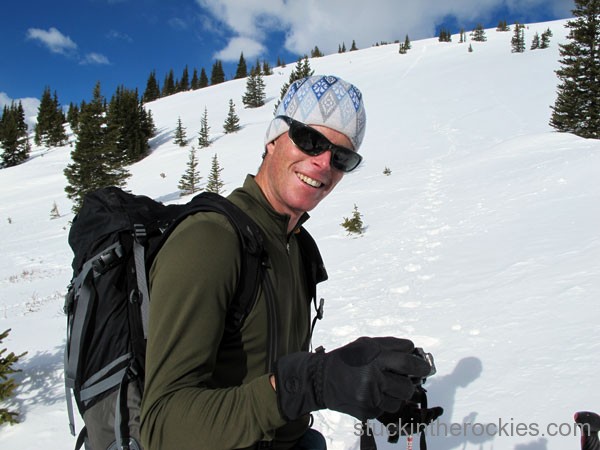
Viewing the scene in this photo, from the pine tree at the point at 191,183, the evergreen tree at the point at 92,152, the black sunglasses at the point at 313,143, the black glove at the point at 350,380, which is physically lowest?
the black glove at the point at 350,380

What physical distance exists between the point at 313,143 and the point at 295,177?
0.66ft

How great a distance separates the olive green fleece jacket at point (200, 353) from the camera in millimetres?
1044

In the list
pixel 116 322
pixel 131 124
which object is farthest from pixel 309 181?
pixel 131 124

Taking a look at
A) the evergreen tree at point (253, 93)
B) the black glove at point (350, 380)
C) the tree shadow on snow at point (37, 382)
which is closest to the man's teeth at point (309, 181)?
the black glove at point (350, 380)

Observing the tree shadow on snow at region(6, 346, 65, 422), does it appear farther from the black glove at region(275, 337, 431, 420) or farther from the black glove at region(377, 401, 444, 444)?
the black glove at region(275, 337, 431, 420)

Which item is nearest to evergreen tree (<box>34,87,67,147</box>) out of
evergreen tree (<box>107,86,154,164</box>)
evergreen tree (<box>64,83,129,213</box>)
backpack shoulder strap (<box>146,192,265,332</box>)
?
evergreen tree (<box>107,86,154,164</box>)

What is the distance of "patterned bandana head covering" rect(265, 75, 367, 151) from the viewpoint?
1.81 metres

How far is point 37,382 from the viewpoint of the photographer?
15.2 ft

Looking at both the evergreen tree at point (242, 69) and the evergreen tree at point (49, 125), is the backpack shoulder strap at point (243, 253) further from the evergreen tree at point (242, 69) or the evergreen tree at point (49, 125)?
the evergreen tree at point (242, 69)

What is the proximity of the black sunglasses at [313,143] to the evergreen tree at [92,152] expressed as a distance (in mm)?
26202

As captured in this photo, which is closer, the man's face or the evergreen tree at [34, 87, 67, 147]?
the man's face

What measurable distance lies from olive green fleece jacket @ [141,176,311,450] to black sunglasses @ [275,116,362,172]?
650mm

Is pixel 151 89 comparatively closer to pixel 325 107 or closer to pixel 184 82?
pixel 184 82

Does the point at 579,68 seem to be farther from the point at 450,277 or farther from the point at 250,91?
the point at 250,91
